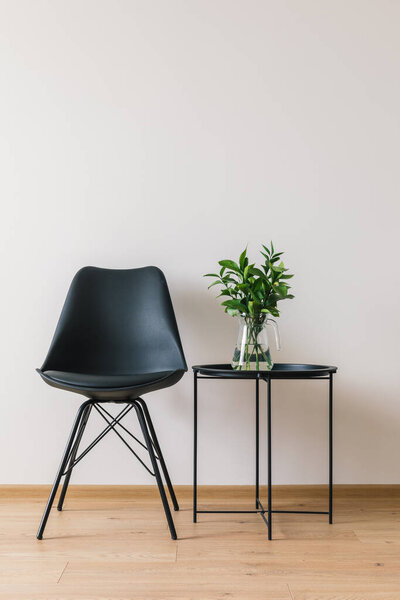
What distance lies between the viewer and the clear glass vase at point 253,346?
6.45 feet

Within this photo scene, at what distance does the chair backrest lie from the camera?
2.08 metres

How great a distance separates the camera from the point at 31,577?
4.91ft

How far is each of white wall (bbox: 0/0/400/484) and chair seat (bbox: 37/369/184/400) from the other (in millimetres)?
469

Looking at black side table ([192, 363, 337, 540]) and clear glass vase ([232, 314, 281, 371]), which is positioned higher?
clear glass vase ([232, 314, 281, 371])

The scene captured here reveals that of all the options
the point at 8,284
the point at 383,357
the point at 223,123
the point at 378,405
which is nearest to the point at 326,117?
the point at 223,123

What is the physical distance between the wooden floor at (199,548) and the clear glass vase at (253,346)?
547 millimetres

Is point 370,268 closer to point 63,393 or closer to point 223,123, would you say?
point 223,123

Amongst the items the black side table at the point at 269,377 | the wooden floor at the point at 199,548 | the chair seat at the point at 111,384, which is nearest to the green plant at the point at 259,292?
the black side table at the point at 269,377

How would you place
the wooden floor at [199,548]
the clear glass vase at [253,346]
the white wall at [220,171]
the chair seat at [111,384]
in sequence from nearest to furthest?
the wooden floor at [199,548] < the chair seat at [111,384] < the clear glass vase at [253,346] < the white wall at [220,171]

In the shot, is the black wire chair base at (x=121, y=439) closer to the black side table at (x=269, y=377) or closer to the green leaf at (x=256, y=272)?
the black side table at (x=269, y=377)

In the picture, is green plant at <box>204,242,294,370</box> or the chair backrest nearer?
green plant at <box>204,242,294,370</box>

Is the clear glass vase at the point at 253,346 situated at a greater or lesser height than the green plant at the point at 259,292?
lesser

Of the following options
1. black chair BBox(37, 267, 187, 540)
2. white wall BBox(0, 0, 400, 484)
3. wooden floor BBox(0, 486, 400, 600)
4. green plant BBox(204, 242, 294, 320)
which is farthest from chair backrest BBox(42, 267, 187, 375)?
wooden floor BBox(0, 486, 400, 600)

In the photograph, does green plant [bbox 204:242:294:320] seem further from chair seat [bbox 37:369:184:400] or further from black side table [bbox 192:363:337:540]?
chair seat [bbox 37:369:184:400]
